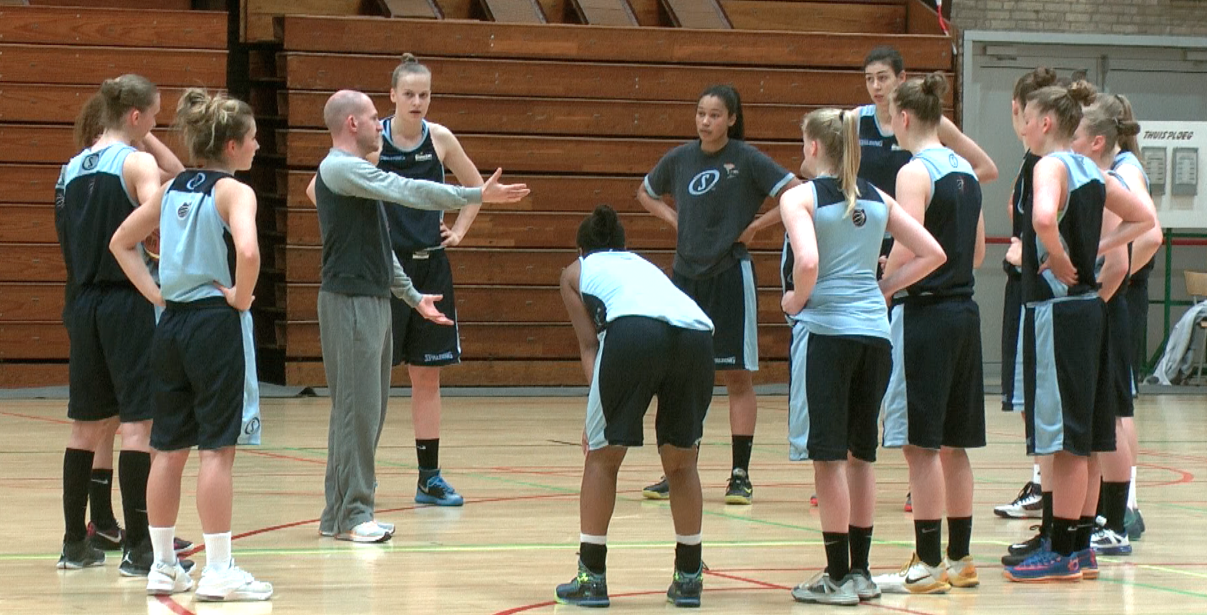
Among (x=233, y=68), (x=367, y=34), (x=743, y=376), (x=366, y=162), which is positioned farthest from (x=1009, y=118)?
(x=366, y=162)

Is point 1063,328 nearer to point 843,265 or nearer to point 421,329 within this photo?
point 843,265

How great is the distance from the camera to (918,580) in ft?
15.8

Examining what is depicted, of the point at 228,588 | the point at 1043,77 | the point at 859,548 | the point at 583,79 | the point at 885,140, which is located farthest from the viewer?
the point at 583,79

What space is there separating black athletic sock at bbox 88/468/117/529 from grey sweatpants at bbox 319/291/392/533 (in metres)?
0.76

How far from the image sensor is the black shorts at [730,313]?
6801 mm

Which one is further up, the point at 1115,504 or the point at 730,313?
the point at 730,313

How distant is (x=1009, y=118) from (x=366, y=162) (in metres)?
9.75

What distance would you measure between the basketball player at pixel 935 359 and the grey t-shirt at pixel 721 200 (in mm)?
1830

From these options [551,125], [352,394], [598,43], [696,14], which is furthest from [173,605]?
[696,14]

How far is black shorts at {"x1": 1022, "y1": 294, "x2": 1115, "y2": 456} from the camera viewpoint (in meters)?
5.01

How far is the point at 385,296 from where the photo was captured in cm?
571

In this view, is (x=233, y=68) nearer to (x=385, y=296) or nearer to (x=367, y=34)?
(x=367, y=34)

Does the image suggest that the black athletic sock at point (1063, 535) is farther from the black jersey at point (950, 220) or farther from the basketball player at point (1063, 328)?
the black jersey at point (950, 220)

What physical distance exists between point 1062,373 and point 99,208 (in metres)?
3.07
